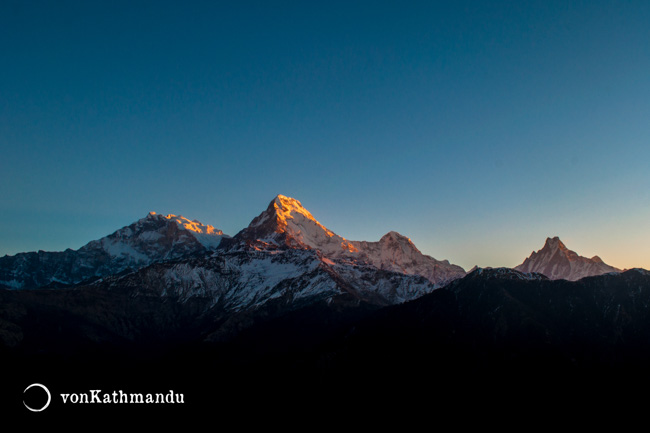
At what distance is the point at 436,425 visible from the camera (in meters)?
195

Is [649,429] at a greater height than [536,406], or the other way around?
[536,406]

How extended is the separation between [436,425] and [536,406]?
4208 centimetres

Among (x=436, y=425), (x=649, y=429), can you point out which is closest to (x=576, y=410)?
(x=649, y=429)

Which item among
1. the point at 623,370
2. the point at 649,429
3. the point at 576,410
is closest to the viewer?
the point at 649,429

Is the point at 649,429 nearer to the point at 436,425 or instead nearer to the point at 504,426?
the point at 504,426

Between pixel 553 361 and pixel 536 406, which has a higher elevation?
pixel 553 361

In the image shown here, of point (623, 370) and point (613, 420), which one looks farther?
point (623, 370)

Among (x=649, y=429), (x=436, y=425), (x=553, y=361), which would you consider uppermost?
(x=553, y=361)

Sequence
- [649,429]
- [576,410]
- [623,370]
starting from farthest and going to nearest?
[623,370] < [576,410] < [649,429]

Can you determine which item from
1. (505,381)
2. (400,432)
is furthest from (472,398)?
(400,432)

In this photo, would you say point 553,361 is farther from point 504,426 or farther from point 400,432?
point 400,432

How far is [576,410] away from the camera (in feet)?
584

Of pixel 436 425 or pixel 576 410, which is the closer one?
pixel 576 410

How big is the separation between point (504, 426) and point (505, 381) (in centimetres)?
2250
